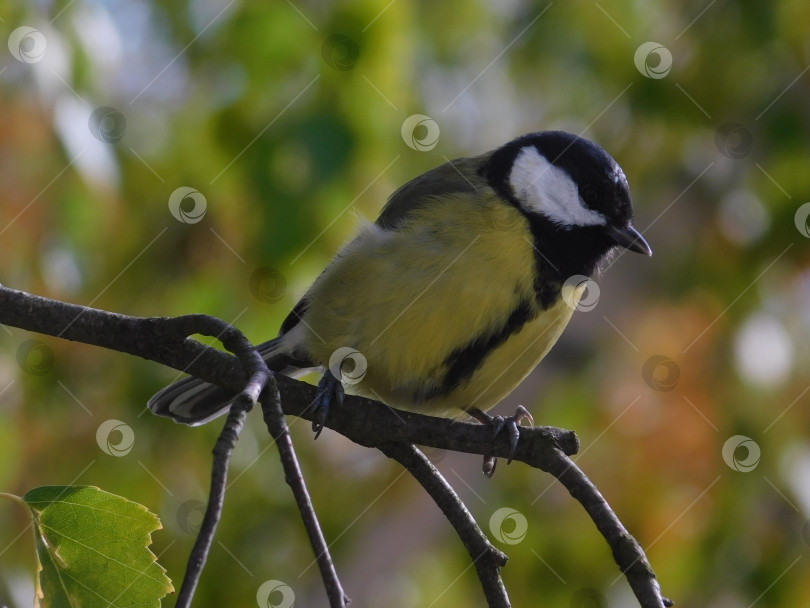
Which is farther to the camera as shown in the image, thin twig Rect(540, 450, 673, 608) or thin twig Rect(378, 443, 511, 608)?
thin twig Rect(378, 443, 511, 608)

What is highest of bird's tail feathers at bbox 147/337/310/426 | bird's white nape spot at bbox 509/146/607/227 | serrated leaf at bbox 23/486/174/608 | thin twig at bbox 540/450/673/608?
bird's white nape spot at bbox 509/146/607/227

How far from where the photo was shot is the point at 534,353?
1929 mm

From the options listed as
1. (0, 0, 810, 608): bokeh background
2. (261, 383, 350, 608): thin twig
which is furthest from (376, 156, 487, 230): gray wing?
(261, 383, 350, 608): thin twig

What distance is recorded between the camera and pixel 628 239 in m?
1.91

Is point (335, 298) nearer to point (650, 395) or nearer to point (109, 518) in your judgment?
point (109, 518)

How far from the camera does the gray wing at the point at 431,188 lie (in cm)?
195

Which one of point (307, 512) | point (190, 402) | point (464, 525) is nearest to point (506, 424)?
point (464, 525)

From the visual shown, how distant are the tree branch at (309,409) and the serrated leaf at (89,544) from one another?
29cm

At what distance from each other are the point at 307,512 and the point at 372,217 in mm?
1511

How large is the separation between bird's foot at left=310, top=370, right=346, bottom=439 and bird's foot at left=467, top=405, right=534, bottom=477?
0.26m

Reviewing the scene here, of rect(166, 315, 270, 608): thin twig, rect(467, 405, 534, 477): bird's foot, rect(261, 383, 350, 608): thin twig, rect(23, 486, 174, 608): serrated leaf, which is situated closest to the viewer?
rect(166, 315, 270, 608): thin twig

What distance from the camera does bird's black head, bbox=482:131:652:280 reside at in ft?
6.20

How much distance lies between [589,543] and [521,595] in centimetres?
28

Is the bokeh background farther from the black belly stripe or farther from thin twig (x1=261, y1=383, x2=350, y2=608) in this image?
thin twig (x1=261, y1=383, x2=350, y2=608)
